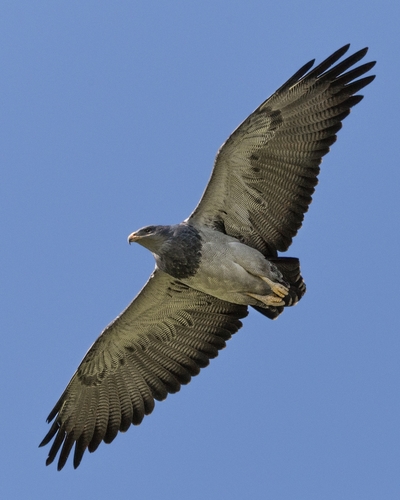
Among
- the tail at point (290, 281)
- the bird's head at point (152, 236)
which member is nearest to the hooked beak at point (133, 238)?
the bird's head at point (152, 236)

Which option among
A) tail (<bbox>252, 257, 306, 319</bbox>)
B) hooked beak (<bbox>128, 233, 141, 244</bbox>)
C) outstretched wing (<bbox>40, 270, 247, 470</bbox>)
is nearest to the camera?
hooked beak (<bbox>128, 233, 141, 244</bbox>)

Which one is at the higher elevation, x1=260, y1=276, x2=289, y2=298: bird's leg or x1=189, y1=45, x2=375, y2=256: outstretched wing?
x1=189, y1=45, x2=375, y2=256: outstretched wing

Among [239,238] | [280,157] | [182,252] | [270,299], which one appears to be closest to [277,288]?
[270,299]

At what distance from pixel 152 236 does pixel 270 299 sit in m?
1.85

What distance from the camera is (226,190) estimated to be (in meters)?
14.3

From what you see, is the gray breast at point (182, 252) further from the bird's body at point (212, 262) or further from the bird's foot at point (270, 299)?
the bird's foot at point (270, 299)

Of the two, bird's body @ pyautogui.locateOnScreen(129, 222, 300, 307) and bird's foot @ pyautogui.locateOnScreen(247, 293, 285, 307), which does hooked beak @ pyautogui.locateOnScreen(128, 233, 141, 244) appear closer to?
bird's body @ pyautogui.locateOnScreen(129, 222, 300, 307)

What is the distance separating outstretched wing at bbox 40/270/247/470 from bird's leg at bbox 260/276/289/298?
4.36 feet

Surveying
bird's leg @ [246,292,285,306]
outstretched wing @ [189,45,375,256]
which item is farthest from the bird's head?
bird's leg @ [246,292,285,306]

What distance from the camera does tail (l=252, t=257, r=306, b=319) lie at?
1441 centimetres

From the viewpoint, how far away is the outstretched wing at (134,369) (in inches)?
610

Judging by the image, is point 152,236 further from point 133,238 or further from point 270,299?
point 270,299

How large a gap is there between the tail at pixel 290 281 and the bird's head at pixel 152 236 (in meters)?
1.57

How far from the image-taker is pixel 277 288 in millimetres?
14203
